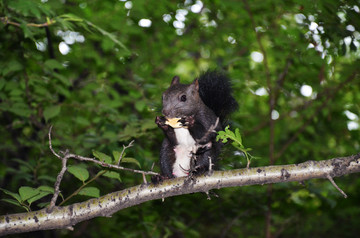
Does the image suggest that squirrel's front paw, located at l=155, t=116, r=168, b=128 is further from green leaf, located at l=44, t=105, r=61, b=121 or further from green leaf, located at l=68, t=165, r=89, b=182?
Result: green leaf, located at l=44, t=105, r=61, b=121

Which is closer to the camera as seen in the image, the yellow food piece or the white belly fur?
the yellow food piece

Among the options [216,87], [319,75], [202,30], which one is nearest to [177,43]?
[202,30]

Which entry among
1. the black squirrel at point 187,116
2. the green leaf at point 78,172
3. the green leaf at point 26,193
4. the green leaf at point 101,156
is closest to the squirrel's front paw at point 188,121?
the black squirrel at point 187,116

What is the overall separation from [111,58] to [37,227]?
2.87 metres

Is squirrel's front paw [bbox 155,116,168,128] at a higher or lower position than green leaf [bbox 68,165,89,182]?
lower

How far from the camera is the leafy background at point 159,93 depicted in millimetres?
2914

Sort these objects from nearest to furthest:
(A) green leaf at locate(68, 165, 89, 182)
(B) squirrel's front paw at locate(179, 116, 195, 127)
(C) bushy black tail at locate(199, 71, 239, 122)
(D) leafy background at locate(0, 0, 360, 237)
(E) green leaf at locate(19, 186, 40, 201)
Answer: (E) green leaf at locate(19, 186, 40, 201) → (A) green leaf at locate(68, 165, 89, 182) → (B) squirrel's front paw at locate(179, 116, 195, 127) → (C) bushy black tail at locate(199, 71, 239, 122) → (D) leafy background at locate(0, 0, 360, 237)

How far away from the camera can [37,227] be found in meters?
1.79

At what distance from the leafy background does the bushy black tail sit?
0.87 feet

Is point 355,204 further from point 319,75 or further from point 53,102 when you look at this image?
point 53,102

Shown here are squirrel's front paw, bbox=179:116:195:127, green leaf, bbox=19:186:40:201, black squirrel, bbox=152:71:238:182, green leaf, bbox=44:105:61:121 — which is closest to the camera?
green leaf, bbox=19:186:40:201

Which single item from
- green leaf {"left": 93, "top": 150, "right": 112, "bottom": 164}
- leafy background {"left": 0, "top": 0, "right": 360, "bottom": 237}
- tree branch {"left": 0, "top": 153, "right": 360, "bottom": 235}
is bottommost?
leafy background {"left": 0, "top": 0, "right": 360, "bottom": 237}

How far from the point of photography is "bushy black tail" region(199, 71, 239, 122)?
274 cm

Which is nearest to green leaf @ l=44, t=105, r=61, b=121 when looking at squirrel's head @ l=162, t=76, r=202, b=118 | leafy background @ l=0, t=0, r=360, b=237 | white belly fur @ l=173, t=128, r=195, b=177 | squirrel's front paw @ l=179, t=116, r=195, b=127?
leafy background @ l=0, t=0, r=360, b=237
